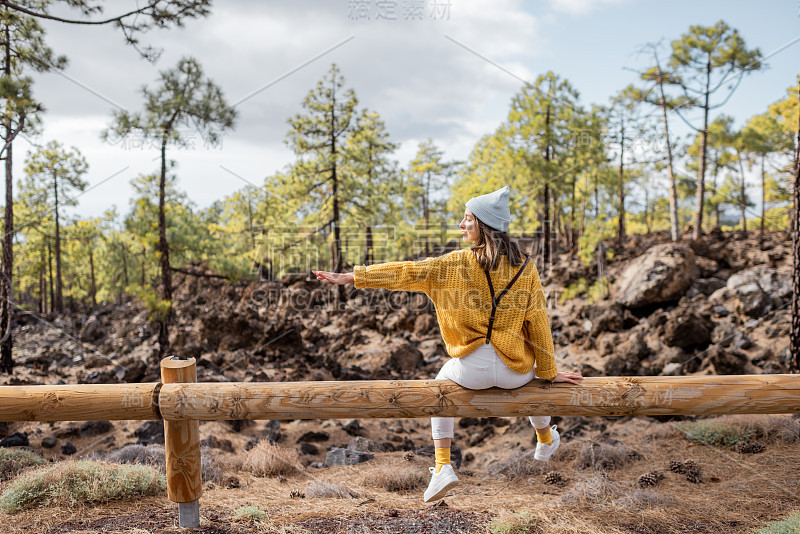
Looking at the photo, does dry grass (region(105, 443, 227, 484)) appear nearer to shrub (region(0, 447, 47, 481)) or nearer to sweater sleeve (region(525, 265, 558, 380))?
shrub (region(0, 447, 47, 481))

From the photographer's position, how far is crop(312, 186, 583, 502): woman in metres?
3.16

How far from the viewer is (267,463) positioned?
20.0 ft

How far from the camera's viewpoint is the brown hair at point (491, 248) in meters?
3.17

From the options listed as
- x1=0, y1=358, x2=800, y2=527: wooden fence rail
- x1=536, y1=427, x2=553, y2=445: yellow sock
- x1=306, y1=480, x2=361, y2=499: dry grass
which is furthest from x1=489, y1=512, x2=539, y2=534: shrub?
x1=306, y1=480, x2=361, y2=499: dry grass

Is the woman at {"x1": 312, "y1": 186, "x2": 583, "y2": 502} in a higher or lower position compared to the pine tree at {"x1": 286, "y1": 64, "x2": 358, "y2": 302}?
lower

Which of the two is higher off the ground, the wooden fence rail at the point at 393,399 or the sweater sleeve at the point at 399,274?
the sweater sleeve at the point at 399,274

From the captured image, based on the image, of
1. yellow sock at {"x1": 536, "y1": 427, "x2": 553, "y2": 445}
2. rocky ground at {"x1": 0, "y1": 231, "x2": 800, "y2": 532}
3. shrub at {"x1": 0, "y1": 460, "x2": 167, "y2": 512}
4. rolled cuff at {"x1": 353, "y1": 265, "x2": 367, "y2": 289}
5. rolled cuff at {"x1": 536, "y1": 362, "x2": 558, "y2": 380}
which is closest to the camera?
rolled cuff at {"x1": 353, "y1": 265, "x2": 367, "y2": 289}

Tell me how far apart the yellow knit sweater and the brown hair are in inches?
1.5

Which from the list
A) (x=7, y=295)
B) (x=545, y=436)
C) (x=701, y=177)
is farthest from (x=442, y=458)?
(x=701, y=177)

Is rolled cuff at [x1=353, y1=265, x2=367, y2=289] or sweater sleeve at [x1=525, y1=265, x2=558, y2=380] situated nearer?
rolled cuff at [x1=353, y1=265, x2=367, y2=289]

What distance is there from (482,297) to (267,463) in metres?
4.17

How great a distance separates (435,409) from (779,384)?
2.34 meters

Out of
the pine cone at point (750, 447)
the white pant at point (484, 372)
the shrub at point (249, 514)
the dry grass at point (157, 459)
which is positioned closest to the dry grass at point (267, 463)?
the dry grass at point (157, 459)

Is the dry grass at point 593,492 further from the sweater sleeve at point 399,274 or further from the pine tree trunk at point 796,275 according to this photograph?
the pine tree trunk at point 796,275
